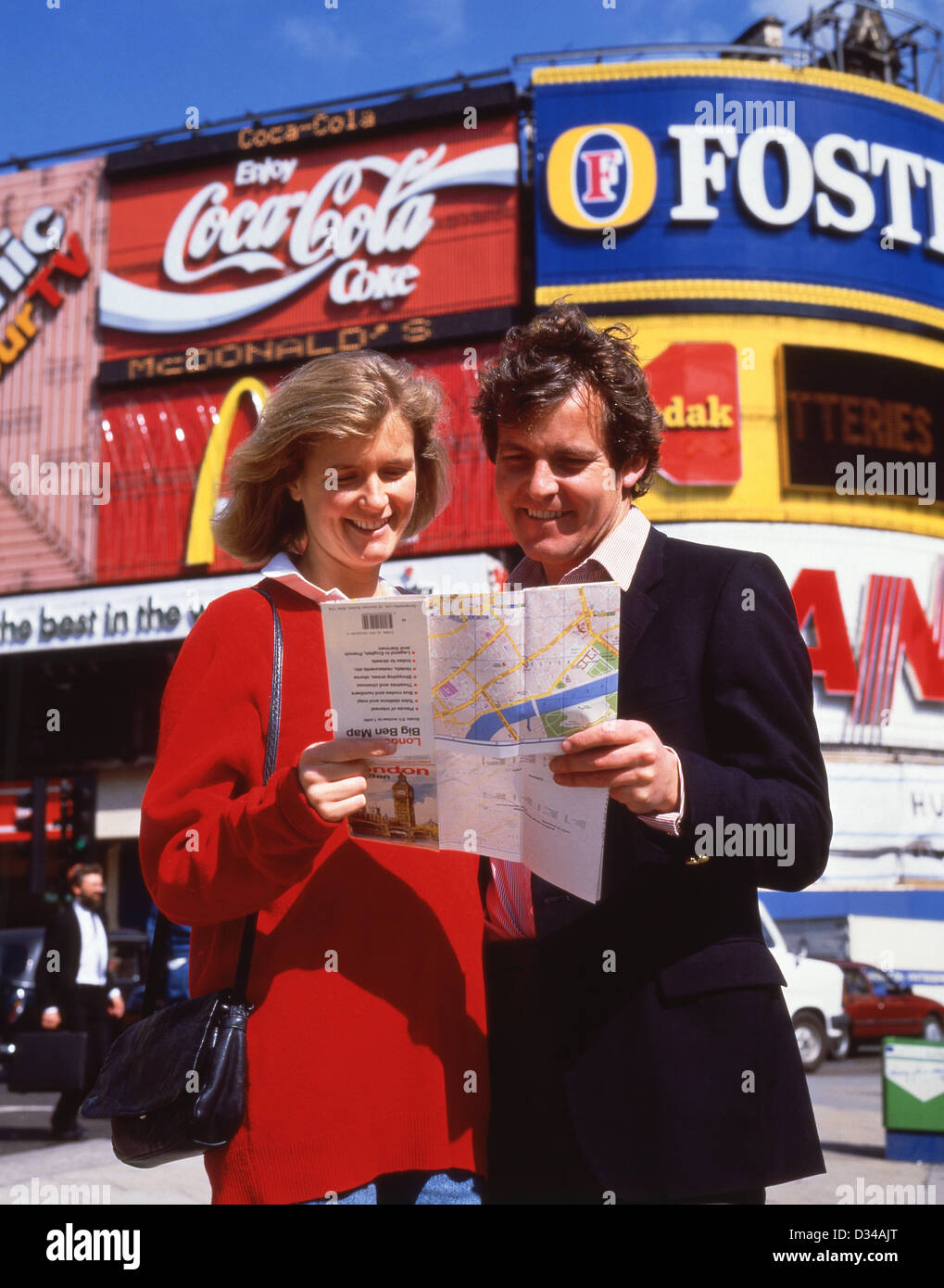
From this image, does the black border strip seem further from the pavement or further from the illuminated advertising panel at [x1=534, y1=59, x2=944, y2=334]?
the pavement

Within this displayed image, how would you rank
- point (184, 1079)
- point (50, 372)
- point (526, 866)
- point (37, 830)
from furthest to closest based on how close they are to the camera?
point (50, 372), point (37, 830), point (526, 866), point (184, 1079)

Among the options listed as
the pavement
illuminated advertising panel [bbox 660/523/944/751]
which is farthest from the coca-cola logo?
the pavement

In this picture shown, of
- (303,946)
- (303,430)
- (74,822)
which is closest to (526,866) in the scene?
(303,946)

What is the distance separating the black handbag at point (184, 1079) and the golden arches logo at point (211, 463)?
15.3 m

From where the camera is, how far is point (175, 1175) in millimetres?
7539

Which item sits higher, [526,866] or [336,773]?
[336,773]

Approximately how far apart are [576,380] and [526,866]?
3.31 feet

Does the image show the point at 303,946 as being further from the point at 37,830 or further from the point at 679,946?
the point at 37,830

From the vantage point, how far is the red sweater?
212cm

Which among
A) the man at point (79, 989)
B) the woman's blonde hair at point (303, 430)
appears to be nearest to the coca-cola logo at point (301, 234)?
the man at point (79, 989)

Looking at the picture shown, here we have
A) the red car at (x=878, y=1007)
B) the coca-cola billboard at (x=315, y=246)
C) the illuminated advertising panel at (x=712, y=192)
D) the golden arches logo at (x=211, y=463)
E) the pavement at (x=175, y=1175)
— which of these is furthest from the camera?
the golden arches logo at (x=211, y=463)

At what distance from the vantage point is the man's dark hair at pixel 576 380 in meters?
2.58

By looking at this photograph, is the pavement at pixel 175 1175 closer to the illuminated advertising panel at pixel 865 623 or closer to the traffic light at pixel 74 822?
the traffic light at pixel 74 822

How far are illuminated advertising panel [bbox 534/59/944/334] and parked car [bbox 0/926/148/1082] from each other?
32.0 ft
